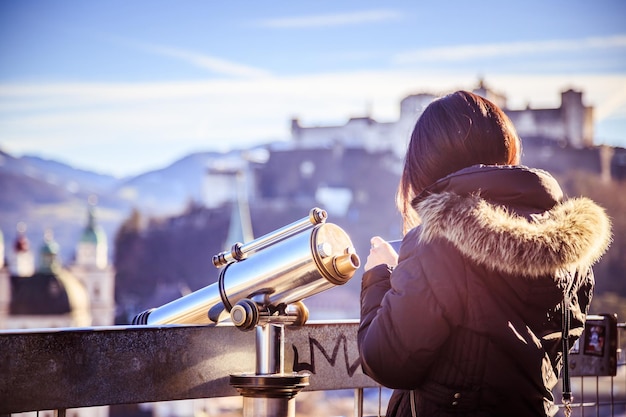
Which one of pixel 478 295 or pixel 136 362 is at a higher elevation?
pixel 478 295

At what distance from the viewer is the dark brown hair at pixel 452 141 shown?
2.56 m

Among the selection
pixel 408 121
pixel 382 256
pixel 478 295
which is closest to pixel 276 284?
pixel 382 256

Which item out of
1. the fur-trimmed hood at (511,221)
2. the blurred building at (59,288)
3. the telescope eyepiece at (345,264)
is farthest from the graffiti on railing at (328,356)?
the blurred building at (59,288)

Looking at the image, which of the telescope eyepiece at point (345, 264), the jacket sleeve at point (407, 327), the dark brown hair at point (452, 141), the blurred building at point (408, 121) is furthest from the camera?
the blurred building at point (408, 121)

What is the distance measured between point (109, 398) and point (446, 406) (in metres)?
0.90

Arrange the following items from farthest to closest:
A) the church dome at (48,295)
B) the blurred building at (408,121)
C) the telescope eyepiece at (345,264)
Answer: the blurred building at (408,121) < the church dome at (48,295) < the telescope eyepiece at (345,264)

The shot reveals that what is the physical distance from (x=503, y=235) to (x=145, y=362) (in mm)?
1042

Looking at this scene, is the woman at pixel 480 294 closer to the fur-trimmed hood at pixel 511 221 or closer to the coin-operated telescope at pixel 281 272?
the fur-trimmed hood at pixel 511 221

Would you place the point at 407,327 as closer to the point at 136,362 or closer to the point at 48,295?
the point at 136,362

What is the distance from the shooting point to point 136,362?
9.28ft

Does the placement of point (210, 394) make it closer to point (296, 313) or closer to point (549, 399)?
point (296, 313)

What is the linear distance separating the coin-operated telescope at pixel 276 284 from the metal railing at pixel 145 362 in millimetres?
156

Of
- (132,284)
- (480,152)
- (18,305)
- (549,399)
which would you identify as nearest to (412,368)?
(549,399)

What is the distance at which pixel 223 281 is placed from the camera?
2926 mm
